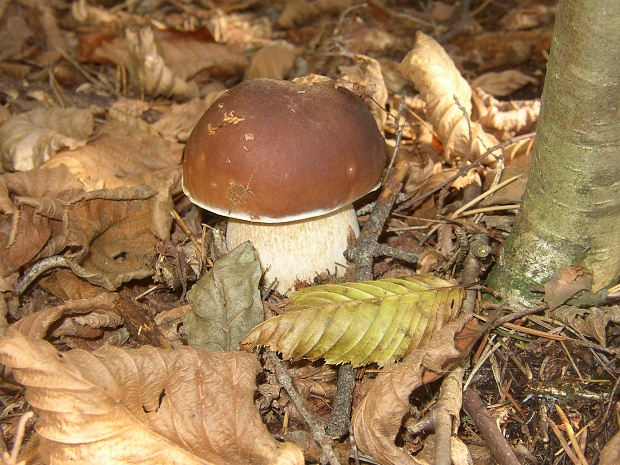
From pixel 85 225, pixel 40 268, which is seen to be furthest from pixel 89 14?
pixel 40 268

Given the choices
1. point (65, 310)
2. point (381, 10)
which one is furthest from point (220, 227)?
point (381, 10)

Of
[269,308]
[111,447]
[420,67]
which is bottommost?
[269,308]

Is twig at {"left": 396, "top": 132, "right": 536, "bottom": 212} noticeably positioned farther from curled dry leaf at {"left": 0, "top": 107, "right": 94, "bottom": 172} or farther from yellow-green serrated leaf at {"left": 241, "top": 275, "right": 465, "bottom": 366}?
curled dry leaf at {"left": 0, "top": 107, "right": 94, "bottom": 172}

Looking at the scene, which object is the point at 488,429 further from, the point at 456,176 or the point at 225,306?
the point at 456,176

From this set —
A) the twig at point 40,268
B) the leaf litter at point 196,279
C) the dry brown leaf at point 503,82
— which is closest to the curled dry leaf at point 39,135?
the leaf litter at point 196,279

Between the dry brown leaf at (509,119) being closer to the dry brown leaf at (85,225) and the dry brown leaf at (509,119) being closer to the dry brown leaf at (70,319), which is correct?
the dry brown leaf at (85,225)

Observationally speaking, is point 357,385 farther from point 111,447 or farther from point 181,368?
point 111,447
